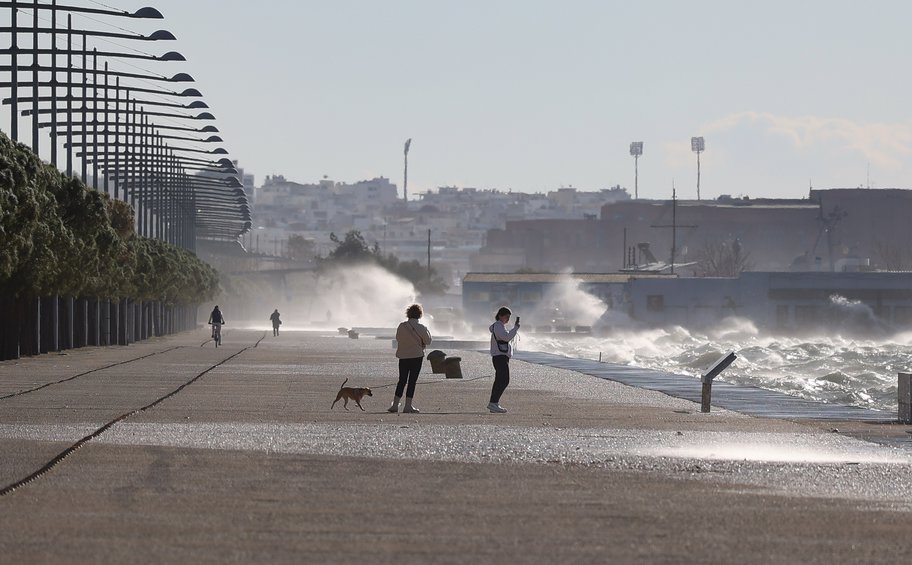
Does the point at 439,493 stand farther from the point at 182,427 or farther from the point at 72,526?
the point at 182,427

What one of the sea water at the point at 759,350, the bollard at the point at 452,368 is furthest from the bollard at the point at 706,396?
the sea water at the point at 759,350

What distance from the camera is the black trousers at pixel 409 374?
2639cm

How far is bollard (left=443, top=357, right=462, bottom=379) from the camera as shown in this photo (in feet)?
124

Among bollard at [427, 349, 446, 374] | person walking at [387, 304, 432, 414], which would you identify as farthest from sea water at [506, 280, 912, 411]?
person walking at [387, 304, 432, 414]

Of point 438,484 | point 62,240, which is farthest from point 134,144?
point 438,484

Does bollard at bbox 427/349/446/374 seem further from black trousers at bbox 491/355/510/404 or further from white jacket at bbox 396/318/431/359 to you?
white jacket at bbox 396/318/431/359

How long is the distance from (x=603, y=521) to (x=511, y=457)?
5.43m

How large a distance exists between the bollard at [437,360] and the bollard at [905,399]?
11.3m

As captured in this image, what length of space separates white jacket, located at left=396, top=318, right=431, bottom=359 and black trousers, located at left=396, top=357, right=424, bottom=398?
0.28 ft

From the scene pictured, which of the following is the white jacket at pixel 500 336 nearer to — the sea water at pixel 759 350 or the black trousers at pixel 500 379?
the black trousers at pixel 500 379

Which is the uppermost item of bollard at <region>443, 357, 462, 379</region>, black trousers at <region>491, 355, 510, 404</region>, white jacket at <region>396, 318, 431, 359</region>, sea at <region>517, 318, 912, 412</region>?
white jacket at <region>396, 318, 431, 359</region>

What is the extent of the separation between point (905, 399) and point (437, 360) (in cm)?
1232

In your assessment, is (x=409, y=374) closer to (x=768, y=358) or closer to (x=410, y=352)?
(x=410, y=352)

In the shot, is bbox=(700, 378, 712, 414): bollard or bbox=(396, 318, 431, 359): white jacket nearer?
bbox=(396, 318, 431, 359): white jacket
